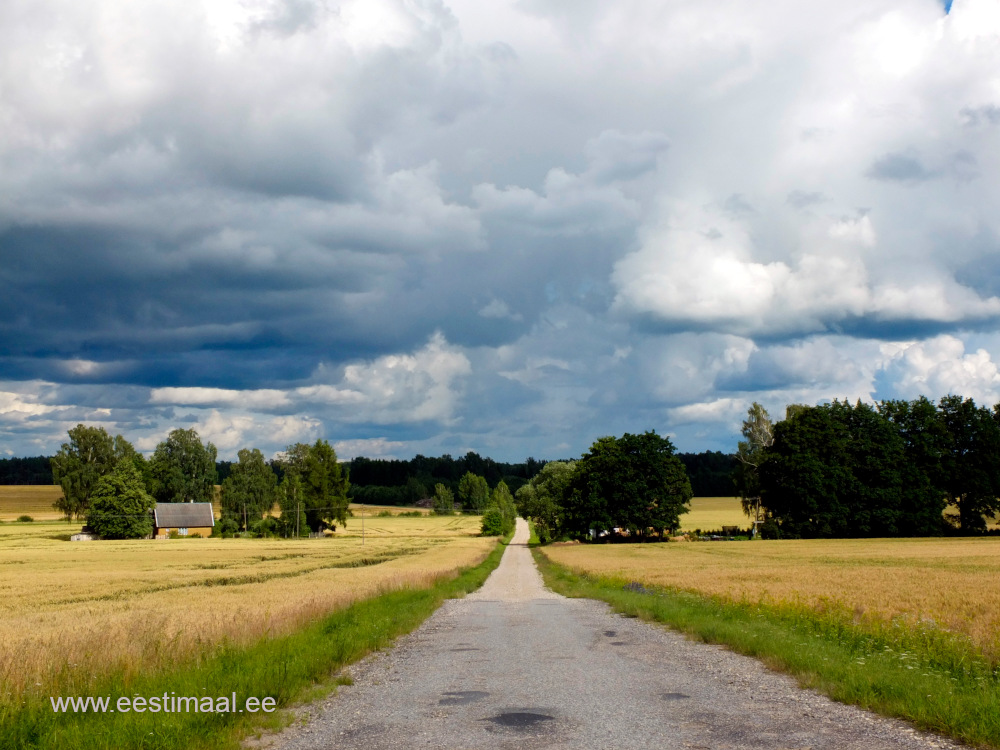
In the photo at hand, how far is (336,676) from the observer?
13102mm

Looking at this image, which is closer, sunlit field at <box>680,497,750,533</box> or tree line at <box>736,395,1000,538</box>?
tree line at <box>736,395,1000,538</box>

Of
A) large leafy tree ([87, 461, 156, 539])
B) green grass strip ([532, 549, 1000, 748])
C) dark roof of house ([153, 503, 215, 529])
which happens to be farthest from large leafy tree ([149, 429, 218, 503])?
green grass strip ([532, 549, 1000, 748])

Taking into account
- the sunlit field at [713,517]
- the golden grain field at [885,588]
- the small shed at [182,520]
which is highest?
the golden grain field at [885,588]

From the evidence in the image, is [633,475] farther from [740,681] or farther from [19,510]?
[19,510]

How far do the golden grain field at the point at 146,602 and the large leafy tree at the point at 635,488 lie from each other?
30.7 m

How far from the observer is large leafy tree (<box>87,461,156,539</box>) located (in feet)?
345

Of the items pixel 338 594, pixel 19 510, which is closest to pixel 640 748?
pixel 338 594

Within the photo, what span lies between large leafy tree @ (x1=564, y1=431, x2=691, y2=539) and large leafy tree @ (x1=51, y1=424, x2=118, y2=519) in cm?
7837

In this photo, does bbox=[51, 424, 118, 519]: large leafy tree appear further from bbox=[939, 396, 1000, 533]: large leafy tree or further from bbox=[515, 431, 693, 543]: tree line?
bbox=[939, 396, 1000, 533]: large leafy tree

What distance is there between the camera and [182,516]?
12325 cm

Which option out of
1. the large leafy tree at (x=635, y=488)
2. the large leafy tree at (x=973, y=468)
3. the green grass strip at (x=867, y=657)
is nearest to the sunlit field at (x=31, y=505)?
the large leafy tree at (x=635, y=488)

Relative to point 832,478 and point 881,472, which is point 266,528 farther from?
point 881,472

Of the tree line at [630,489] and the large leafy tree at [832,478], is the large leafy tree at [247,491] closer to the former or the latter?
the tree line at [630,489]

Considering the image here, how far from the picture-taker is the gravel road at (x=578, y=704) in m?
8.61
